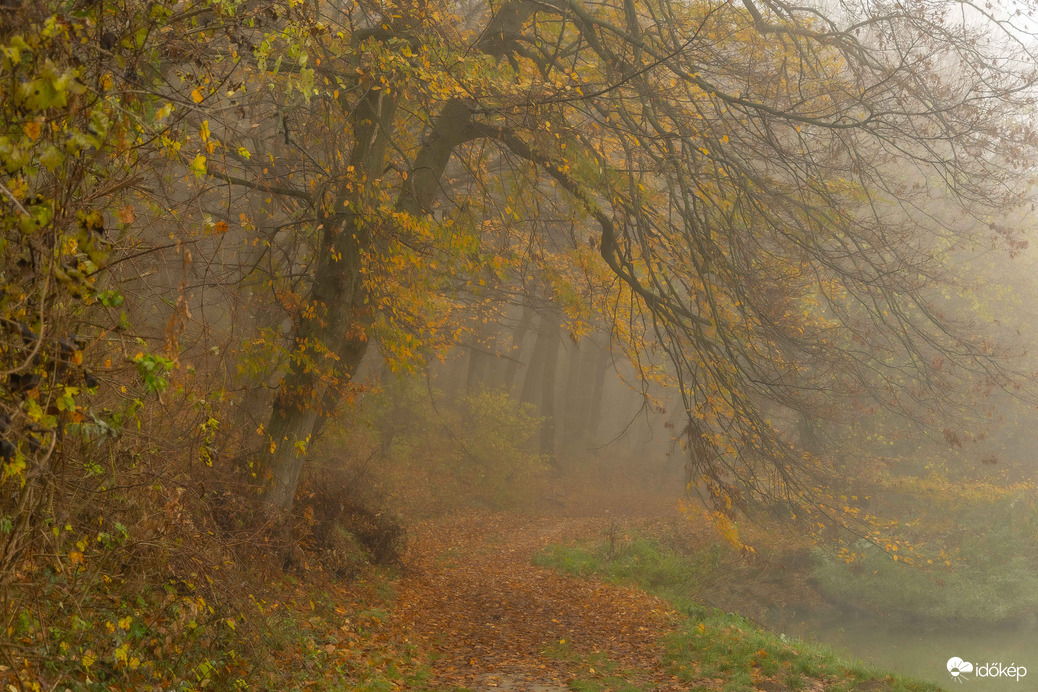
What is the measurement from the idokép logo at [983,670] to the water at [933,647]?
60mm

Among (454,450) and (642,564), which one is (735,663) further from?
(454,450)

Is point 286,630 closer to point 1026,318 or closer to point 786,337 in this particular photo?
point 786,337

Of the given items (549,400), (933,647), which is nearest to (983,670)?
(933,647)

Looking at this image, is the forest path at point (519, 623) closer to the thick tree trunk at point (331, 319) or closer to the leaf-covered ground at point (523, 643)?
the leaf-covered ground at point (523, 643)

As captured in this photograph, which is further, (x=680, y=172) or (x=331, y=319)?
(x=331, y=319)

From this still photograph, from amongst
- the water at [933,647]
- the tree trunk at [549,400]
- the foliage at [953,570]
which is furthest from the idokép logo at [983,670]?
the tree trunk at [549,400]

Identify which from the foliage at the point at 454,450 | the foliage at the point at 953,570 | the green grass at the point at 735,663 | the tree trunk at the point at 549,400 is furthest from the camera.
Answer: the tree trunk at the point at 549,400

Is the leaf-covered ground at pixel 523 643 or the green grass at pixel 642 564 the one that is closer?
the leaf-covered ground at pixel 523 643

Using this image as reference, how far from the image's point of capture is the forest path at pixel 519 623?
26.7ft

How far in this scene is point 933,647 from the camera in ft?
46.5

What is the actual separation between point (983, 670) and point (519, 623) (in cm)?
827

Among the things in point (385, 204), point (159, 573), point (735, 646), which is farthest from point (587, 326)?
point (159, 573)

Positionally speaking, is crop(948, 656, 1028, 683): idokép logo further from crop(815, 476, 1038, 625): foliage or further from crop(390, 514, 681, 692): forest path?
crop(390, 514, 681, 692): forest path

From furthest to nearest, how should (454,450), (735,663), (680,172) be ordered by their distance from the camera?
(454,450) → (735,663) → (680,172)
